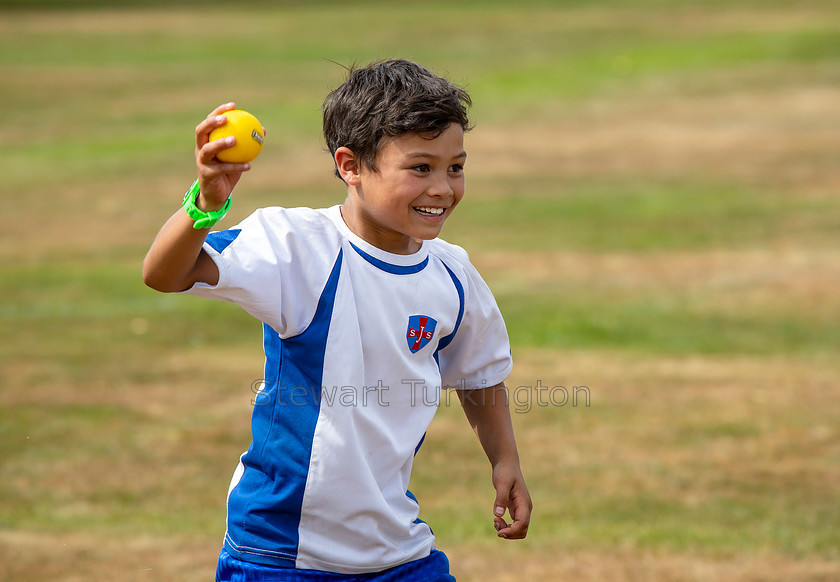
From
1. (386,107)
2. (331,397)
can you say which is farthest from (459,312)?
(386,107)

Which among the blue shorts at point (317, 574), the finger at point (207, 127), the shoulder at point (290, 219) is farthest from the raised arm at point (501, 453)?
the finger at point (207, 127)

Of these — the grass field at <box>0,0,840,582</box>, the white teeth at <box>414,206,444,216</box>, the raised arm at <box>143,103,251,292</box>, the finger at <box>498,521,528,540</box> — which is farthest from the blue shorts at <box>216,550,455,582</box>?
the grass field at <box>0,0,840,582</box>

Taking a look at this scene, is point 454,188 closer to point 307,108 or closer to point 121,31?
point 307,108

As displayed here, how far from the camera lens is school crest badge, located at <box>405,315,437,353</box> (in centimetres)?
300

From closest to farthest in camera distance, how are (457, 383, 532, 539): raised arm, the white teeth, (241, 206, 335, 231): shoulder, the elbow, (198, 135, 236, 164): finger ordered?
(198, 135, 236, 164): finger
the elbow
(241, 206, 335, 231): shoulder
the white teeth
(457, 383, 532, 539): raised arm

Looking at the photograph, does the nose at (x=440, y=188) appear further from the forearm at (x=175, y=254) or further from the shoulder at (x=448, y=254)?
the forearm at (x=175, y=254)

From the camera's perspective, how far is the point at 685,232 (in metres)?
12.2

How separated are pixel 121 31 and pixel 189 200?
33.9 metres

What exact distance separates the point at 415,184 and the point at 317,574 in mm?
987

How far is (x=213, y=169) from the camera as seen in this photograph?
249 centimetres

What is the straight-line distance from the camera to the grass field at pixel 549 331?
5598mm

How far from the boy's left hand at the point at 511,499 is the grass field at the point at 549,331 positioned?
111 cm

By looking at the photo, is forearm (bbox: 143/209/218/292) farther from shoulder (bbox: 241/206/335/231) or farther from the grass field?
the grass field

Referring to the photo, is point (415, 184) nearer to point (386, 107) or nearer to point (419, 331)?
point (386, 107)
